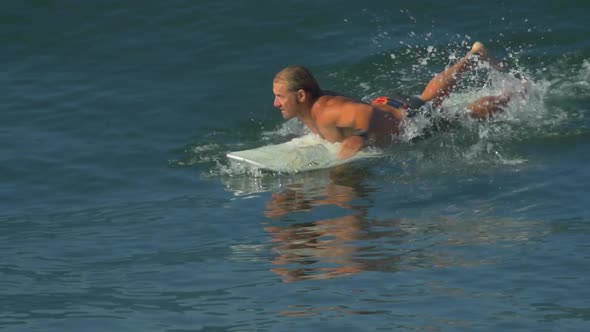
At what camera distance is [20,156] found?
1153 cm

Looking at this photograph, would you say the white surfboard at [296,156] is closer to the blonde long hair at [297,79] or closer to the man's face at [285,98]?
the man's face at [285,98]

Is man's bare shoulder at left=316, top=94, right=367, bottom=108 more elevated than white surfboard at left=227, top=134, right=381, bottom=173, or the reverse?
man's bare shoulder at left=316, top=94, right=367, bottom=108

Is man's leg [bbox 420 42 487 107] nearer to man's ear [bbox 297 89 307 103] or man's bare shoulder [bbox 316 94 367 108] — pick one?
man's bare shoulder [bbox 316 94 367 108]

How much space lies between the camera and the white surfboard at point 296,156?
10.8 metres

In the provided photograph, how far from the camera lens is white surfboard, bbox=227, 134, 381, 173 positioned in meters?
10.8

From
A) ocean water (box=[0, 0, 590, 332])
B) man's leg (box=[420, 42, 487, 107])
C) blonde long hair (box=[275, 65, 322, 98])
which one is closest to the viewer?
ocean water (box=[0, 0, 590, 332])

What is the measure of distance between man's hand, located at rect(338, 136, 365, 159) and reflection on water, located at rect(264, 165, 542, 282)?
2.71 ft

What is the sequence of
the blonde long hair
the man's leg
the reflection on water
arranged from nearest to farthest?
the reflection on water, the blonde long hair, the man's leg

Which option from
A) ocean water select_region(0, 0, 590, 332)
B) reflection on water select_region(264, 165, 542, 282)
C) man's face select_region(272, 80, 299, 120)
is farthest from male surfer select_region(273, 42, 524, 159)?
reflection on water select_region(264, 165, 542, 282)

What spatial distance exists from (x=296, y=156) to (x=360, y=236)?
2.31 meters

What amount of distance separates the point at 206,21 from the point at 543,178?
6059mm

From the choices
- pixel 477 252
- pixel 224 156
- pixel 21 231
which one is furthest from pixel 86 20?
pixel 477 252

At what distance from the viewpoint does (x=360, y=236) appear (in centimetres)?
879

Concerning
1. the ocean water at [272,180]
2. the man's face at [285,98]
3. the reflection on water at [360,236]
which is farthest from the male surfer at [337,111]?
the reflection on water at [360,236]
